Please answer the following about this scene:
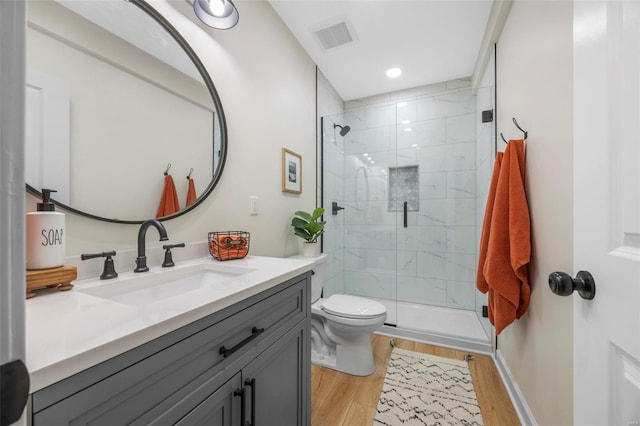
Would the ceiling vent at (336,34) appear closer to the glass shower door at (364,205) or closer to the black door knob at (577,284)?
the glass shower door at (364,205)

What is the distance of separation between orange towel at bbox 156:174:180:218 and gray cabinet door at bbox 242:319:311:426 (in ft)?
2.32

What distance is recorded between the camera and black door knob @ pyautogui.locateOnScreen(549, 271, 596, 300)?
0.57m

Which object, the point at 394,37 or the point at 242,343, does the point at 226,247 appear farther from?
the point at 394,37

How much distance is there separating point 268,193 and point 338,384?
4.33 ft

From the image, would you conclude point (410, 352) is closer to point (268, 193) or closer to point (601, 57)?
point (268, 193)

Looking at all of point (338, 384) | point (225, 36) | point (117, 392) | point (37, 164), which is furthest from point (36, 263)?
point (338, 384)

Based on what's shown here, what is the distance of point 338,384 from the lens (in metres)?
1.65

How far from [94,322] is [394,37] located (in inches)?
97.0

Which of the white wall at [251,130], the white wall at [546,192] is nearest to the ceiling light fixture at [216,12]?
the white wall at [251,130]

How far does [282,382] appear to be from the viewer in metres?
0.96

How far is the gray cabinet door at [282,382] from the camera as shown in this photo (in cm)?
81

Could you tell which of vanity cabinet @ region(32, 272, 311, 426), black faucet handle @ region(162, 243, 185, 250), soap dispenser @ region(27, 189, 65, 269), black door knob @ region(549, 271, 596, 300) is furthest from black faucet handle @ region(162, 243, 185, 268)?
black door knob @ region(549, 271, 596, 300)

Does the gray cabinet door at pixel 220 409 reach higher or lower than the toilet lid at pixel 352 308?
higher

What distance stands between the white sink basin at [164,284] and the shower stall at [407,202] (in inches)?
62.5
